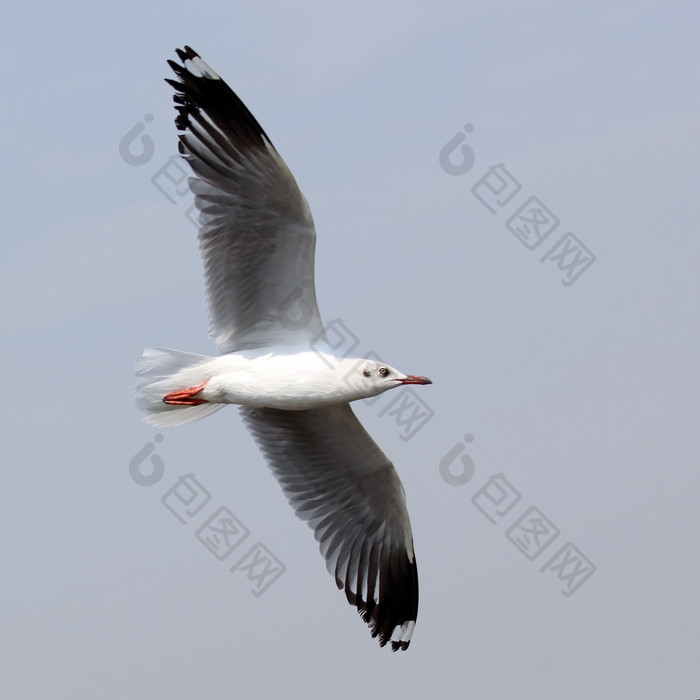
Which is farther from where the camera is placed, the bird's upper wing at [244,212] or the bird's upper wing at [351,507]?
the bird's upper wing at [351,507]

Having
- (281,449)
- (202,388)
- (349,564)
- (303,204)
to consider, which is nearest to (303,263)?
(303,204)

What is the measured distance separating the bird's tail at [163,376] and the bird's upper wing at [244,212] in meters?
0.45

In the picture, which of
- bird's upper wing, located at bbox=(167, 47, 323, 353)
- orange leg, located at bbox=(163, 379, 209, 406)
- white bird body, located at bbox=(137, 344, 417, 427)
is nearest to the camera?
bird's upper wing, located at bbox=(167, 47, 323, 353)

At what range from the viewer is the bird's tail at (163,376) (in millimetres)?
10414

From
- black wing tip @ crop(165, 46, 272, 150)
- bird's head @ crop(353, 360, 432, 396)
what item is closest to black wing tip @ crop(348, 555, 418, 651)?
bird's head @ crop(353, 360, 432, 396)

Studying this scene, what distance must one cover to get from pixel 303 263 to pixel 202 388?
116 cm

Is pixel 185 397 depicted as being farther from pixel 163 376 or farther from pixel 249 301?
pixel 249 301

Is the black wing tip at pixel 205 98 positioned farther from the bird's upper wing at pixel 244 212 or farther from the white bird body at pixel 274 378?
the white bird body at pixel 274 378

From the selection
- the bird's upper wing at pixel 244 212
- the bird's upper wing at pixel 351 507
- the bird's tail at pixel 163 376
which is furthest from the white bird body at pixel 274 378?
the bird's upper wing at pixel 351 507

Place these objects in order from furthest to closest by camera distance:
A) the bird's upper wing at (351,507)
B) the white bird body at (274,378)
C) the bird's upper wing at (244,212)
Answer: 1. the bird's upper wing at (351,507)
2. the white bird body at (274,378)
3. the bird's upper wing at (244,212)

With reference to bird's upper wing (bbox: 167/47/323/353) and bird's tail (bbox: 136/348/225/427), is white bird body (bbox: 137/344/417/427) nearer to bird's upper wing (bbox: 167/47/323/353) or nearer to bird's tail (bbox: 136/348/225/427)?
bird's tail (bbox: 136/348/225/427)

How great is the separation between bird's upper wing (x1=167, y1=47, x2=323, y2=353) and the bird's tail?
0.45m

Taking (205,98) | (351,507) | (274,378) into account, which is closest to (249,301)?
(274,378)

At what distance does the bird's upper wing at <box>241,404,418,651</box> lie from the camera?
11.4 metres
